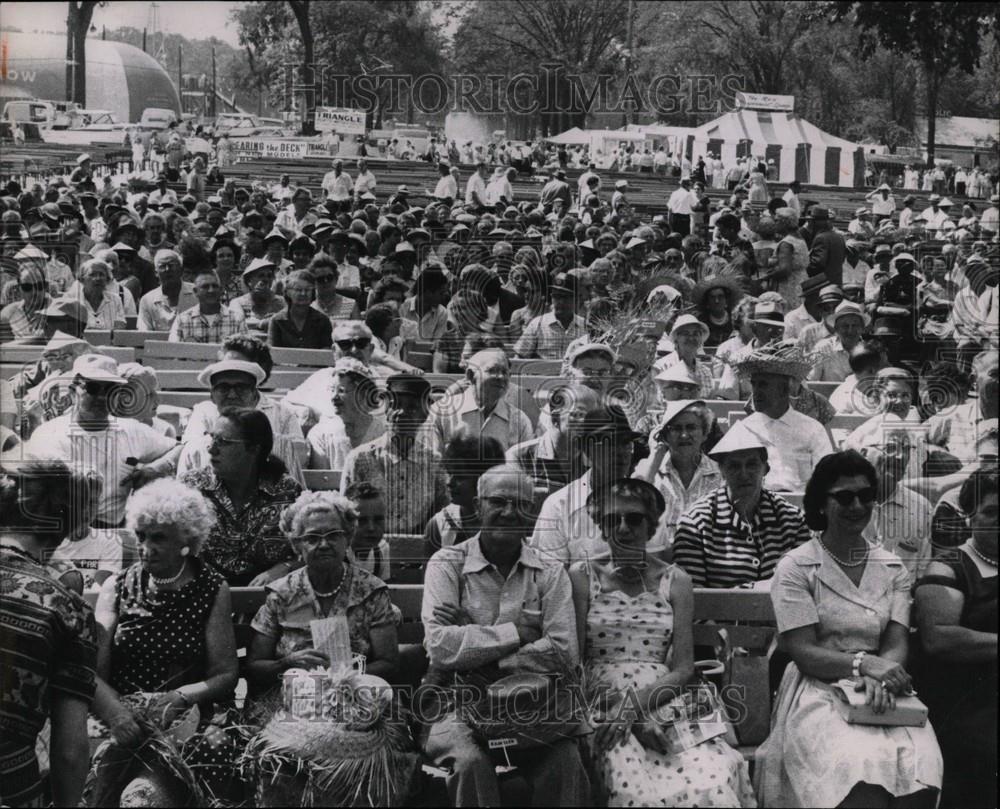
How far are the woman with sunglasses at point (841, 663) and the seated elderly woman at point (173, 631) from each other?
169cm

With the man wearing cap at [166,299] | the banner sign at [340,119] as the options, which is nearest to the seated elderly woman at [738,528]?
the man wearing cap at [166,299]

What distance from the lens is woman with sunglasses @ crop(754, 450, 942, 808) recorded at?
3.82 m

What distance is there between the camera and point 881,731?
12.7 ft

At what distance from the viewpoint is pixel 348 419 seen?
233 inches

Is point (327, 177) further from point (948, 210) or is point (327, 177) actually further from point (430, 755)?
point (430, 755)

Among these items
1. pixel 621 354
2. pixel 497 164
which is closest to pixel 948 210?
pixel 497 164

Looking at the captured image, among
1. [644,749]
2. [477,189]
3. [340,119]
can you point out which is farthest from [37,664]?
[477,189]

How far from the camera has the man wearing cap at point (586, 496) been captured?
4447 mm

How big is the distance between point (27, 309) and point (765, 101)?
25.1 feet

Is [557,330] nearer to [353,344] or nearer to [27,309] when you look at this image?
[353,344]

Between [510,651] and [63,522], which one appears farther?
[510,651]

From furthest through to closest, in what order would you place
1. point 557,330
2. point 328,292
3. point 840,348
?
point 328,292, point 557,330, point 840,348

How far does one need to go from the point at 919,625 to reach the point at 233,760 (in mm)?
2155

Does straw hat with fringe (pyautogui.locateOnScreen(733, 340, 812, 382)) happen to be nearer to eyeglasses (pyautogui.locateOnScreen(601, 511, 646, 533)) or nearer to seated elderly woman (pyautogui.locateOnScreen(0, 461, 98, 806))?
eyeglasses (pyautogui.locateOnScreen(601, 511, 646, 533))
